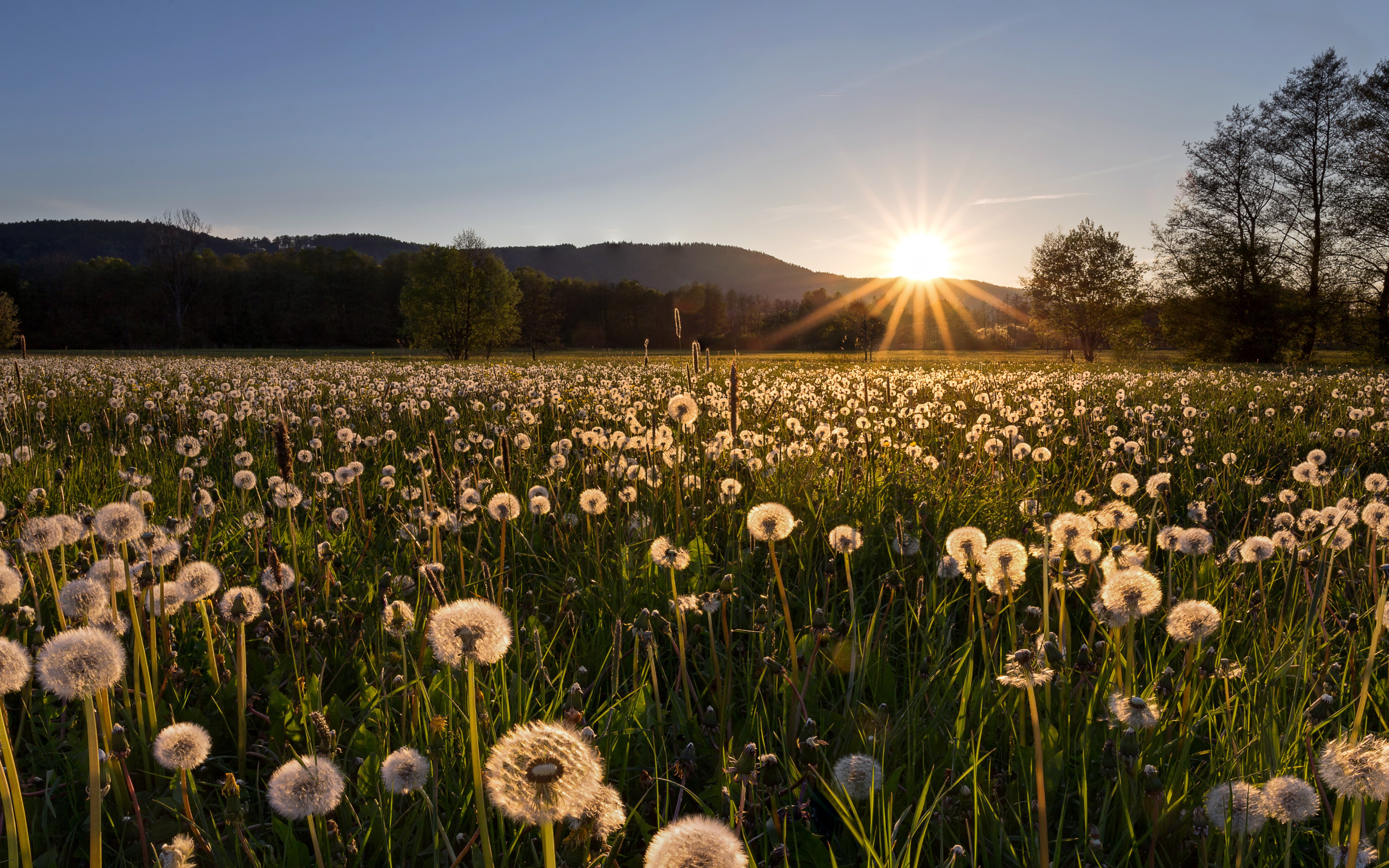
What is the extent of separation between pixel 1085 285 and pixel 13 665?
6928 cm

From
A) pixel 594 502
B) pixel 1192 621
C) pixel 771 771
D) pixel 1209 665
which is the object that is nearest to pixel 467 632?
pixel 771 771

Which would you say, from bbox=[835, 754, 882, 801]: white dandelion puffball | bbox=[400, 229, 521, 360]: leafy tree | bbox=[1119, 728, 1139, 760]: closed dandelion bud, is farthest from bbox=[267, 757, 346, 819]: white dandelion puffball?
bbox=[400, 229, 521, 360]: leafy tree

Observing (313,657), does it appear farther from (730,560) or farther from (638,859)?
(730,560)

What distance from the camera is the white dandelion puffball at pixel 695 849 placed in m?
0.94

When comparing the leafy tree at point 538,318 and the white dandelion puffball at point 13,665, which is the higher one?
the leafy tree at point 538,318

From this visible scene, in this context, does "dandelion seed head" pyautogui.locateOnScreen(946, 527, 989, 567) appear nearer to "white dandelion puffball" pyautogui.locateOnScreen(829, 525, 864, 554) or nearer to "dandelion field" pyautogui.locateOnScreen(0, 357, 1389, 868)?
"dandelion field" pyautogui.locateOnScreen(0, 357, 1389, 868)

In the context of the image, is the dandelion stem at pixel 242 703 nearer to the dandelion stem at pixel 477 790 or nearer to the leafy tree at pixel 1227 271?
the dandelion stem at pixel 477 790

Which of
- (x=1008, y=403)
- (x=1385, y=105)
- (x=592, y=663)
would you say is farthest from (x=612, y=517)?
(x=1385, y=105)

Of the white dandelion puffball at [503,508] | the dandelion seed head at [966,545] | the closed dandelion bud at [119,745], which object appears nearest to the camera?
the closed dandelion bud at [119,745]

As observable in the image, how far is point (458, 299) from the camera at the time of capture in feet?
185

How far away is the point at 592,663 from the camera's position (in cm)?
246

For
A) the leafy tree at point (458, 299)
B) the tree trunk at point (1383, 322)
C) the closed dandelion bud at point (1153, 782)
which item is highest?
the leafy tree at point (458, 299)

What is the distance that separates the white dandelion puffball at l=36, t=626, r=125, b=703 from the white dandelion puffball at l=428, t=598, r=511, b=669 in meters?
0.55

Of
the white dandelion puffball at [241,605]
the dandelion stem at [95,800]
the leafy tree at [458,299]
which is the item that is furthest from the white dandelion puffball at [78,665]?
the leafy tree at [458,299]
